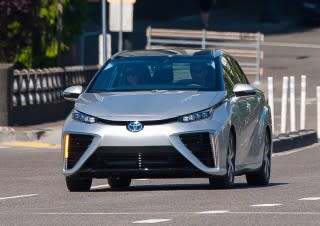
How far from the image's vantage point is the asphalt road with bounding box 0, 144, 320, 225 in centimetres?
1213

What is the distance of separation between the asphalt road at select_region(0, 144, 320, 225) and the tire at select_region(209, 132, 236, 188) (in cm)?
13

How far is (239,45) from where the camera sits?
4362 cm

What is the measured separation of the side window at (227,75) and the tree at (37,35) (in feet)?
62.2

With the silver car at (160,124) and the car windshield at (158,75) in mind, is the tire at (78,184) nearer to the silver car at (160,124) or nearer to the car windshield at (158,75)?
the silver car at (160,124)

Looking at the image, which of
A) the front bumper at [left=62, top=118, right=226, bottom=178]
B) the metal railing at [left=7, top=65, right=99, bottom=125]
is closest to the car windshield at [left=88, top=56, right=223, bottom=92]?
Answer: the front bumper at [left=62, top=118, right=226, bottom=178]

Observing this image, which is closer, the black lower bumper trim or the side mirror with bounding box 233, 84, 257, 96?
the black lower bumper trim

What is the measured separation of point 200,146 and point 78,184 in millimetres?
1545

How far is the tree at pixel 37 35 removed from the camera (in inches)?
1398

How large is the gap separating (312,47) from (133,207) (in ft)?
117

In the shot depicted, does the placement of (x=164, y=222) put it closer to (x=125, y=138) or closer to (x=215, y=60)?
(x=125, y=138)

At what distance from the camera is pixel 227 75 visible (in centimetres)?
1625

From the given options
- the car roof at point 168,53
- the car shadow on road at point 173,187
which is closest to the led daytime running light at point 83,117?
the car shadow on road at point 173,187

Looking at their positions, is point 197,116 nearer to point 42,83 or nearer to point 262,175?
point 262,175

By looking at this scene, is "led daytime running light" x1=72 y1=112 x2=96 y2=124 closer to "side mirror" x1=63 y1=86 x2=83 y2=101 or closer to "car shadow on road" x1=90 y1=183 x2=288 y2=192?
"side mirror" x1=63 y1=86 x2=83 y2=101
